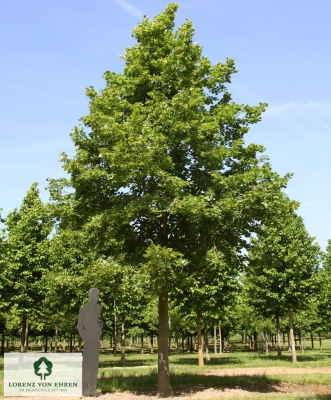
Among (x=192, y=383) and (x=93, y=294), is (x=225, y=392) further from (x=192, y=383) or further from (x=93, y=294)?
(x=93, y=294)

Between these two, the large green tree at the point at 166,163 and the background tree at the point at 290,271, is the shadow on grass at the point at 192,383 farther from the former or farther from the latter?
the background tree at the point at 290,271

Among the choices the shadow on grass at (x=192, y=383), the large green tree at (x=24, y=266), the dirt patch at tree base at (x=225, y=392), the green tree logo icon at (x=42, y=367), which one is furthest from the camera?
the large green tree at (x=24, y=266)

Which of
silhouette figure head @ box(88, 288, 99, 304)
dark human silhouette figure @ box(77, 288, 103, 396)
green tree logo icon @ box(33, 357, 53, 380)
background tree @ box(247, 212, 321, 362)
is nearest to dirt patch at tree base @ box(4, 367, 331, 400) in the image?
green tree logo icon @ box(33, 357, 53, 380)

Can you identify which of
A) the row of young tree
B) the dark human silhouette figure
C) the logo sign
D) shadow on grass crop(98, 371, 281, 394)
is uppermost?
the row of young tree

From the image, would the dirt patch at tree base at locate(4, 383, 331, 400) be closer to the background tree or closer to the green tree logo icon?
the green tree logo icon

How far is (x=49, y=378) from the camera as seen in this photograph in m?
13.4

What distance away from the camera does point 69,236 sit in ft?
48.3

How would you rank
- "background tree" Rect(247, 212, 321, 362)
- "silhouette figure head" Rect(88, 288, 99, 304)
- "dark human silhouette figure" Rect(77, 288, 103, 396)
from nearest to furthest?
1. "dark human silhouette figure" Rect(77, 288, 103, 396)
2. "silhouette figure head" Rect(88, 288, 99, 304)
3. "background tree" Rect(247, 212, 321, 362)

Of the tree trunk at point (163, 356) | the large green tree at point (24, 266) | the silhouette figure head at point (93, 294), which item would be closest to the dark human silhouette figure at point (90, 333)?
the silhouette figure head at point (93, 294)

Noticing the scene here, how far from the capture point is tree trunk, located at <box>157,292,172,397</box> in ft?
47.3

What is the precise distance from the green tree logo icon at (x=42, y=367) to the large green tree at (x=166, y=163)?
3.93 m

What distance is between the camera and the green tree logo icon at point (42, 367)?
12.7 metres

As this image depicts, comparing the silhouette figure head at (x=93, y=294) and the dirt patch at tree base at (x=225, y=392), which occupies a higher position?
the silhouette figure head at (x=93, y=294)

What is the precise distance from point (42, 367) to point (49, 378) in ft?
2.59
